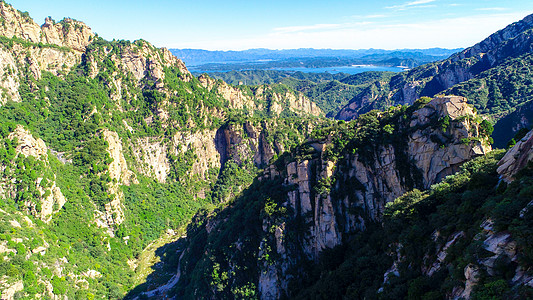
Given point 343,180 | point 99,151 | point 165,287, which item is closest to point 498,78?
point 343,180

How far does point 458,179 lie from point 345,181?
20989mm

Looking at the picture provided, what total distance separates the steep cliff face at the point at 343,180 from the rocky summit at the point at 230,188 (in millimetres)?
245

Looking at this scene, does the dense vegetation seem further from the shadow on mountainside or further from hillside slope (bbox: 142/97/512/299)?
the shadow on mountainside

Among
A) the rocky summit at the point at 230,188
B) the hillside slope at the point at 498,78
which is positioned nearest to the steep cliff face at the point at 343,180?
the rocky summit at the point at 230,188

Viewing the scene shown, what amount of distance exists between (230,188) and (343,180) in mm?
94070

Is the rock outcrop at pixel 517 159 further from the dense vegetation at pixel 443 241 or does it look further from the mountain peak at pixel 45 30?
the mountain peak at pixel 45 30

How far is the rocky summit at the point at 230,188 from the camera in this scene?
27.0 m

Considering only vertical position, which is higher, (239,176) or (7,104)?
(7,104)

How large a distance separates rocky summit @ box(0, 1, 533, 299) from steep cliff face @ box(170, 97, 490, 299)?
0.80ft

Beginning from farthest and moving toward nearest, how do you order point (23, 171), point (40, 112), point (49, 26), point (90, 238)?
point (49, 26) → point (40, 112) → point (90, 238) → point (23, 171)

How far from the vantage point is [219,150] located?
6206 inches

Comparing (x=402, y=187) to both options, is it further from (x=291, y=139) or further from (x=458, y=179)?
(x=291, y=139)

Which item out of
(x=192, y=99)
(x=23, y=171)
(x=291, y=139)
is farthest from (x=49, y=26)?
(x=291, y=139)

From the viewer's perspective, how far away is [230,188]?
142250mm
